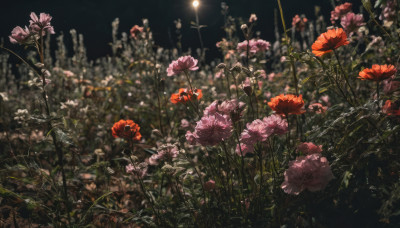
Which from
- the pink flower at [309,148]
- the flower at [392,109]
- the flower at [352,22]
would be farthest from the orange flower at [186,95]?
the flower at [352,22]

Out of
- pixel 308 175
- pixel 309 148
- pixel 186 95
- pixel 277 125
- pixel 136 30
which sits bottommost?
pixel 308 175

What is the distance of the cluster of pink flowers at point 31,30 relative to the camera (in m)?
1.09

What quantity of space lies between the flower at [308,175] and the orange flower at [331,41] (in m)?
0.47

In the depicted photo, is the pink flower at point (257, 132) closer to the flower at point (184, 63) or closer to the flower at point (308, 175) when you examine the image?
the flower at point (308, 175)

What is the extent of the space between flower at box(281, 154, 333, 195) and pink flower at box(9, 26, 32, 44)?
1.14 m

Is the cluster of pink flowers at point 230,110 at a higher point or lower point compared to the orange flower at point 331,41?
lower

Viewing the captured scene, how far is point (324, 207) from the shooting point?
0.99m

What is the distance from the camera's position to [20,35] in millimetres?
1094

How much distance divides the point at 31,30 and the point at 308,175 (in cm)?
119

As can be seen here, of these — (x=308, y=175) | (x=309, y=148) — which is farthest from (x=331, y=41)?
(x=308, y=175)

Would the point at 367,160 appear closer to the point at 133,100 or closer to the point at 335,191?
the point at 335,191

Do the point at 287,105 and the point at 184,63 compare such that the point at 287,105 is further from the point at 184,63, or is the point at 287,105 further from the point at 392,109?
the point at 184,63

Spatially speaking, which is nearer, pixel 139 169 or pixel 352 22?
pixel 139 169

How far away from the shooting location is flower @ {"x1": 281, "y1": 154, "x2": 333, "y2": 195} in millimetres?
868
